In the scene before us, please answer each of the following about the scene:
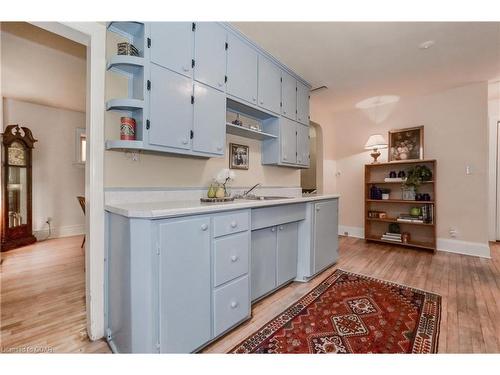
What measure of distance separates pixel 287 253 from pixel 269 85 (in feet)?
5.99

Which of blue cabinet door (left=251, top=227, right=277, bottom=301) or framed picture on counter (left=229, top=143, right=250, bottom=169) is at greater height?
framed picture on counter (left=229, top=143, right=250, bottom=169)

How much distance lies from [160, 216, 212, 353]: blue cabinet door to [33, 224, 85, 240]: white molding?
175 inches

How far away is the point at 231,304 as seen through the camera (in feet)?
5.38

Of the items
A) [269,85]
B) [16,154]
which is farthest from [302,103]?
[16,154]

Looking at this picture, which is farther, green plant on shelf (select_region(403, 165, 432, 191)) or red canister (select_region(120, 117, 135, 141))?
green plant on shelf (select_region(403, 165, 432, 191))

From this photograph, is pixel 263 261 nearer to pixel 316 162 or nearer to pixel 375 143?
pixel 375 143

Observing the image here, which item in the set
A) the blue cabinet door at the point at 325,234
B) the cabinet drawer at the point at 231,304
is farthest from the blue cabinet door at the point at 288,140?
the cabinet drawer at the point at 231,304

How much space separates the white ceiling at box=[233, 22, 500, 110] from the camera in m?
2.17

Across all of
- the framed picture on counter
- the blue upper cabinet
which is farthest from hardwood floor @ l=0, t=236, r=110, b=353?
the blue upper cabinet

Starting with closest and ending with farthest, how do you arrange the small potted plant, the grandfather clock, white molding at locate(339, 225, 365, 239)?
1. the grandfather clock
2. the small potted plant
3. white molding at locate(339, 225, 365, 239)

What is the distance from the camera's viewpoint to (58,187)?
4.53m

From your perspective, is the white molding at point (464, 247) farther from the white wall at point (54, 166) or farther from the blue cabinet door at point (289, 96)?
the white wall at point (54, 166)

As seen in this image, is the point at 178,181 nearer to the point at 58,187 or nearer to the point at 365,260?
the point at 365,260

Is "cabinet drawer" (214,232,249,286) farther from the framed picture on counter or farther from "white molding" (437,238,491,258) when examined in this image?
"white molding" (437,238,491,258)
